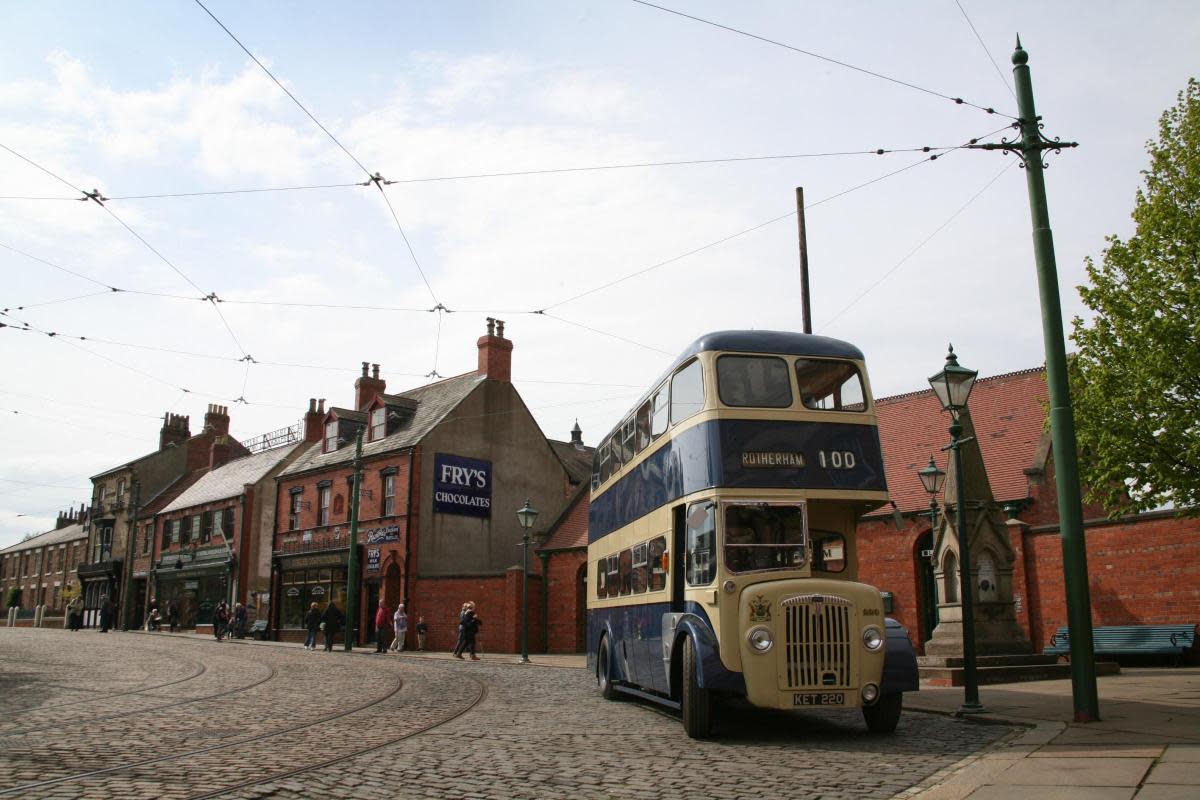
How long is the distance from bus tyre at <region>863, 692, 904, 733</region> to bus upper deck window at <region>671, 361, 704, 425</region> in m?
3.60

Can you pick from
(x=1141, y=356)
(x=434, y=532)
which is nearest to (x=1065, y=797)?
A: (x=1141, y=356)

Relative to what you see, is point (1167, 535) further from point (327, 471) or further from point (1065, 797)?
point (327, 471)

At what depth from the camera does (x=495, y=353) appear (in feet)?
129

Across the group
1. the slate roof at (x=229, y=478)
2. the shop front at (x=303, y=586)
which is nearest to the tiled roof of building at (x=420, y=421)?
the shop front at (x=303, y=586)

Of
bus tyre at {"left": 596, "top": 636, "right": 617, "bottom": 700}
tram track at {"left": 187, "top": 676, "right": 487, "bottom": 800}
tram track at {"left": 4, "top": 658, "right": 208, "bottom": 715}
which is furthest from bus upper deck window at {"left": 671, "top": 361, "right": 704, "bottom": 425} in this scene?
tram track at {"left": 4, "top": 658, "right": 208, "bottom": 715}

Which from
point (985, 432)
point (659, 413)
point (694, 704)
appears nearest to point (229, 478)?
point (985, 432)

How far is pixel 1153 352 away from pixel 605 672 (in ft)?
40.6

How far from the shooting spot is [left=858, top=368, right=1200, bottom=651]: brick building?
20.3m

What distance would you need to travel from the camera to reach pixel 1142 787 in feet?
21.7

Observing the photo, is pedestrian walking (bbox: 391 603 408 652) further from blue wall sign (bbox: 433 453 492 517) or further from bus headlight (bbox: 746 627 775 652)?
bus headlight (bbox: 746 627 775 652)

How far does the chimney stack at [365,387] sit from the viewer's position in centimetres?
4341

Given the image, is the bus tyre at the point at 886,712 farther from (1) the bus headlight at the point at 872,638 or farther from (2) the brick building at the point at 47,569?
(2) the brick building at the point at 47,569

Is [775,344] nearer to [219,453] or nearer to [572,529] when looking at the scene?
[572,529]

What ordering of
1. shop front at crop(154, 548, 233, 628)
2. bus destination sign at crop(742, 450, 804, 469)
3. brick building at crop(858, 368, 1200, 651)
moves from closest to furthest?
1. bus destination sign at crop(742, 450, 804, 469)
2. brick building at crop(858, 368, 1200, 651)
3. shop front at crop(154, 548, 233, 628)
